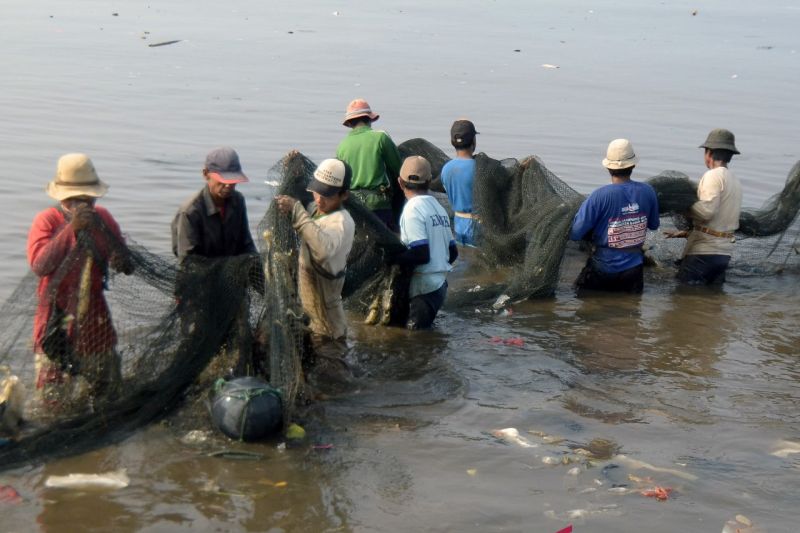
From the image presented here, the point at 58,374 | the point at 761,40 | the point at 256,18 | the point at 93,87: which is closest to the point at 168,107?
the point at 93,87

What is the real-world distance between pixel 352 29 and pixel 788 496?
29.5 m

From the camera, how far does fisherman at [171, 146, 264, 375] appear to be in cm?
593

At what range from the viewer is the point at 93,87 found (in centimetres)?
1973

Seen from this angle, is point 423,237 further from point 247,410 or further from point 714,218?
point 714,218

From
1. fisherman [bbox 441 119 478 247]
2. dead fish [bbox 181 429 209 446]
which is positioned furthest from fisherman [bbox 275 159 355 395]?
fisherman [bbox 441 119 478 247]

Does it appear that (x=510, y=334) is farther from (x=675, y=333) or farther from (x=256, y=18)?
(x=256, y=18)

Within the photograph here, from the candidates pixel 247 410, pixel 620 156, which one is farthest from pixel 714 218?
pixel 247 410

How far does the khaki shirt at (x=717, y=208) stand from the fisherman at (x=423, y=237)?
300 centimetres

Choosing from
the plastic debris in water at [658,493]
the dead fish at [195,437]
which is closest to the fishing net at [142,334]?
the dead fish at [195,437]

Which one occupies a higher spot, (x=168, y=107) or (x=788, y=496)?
(x=168, y=107)

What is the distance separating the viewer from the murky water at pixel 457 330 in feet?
17.0

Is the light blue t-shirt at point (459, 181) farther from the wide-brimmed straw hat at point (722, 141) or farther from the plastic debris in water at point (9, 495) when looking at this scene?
the plastic debris in water at point (9, 495)

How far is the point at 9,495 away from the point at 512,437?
9.32 ft

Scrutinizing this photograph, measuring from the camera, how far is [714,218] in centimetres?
962
